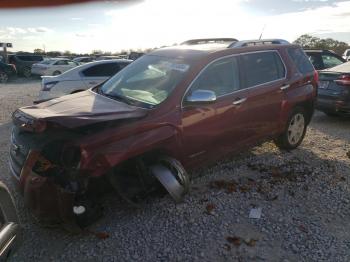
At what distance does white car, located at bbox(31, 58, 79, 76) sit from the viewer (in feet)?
78.4

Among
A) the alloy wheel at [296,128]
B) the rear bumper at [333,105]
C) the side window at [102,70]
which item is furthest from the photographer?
the side window at [102,70]

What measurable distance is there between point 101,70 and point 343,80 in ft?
18.2

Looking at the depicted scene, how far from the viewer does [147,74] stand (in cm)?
481

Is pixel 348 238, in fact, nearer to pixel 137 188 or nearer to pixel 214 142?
pixel 214 142

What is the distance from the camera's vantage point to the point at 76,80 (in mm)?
9391

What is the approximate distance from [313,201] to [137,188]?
201 centimetres

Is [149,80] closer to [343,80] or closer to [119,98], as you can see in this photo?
[119,98]

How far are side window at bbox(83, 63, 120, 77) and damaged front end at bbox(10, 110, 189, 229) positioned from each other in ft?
19.1

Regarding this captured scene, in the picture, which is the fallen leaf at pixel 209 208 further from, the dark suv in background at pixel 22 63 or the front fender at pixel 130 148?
the dark suv in background at pixel 22 63

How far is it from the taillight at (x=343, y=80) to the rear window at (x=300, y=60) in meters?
1.97

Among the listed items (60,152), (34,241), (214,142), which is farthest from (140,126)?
(34,241)

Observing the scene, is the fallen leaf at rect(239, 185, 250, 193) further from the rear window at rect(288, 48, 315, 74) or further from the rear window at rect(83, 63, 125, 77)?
the rear window at rect(83, 63, 125, 77)

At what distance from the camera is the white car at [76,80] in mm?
9234

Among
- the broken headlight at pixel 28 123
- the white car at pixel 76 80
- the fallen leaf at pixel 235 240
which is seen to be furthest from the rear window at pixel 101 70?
the fallen leaf at pixel 235 240
